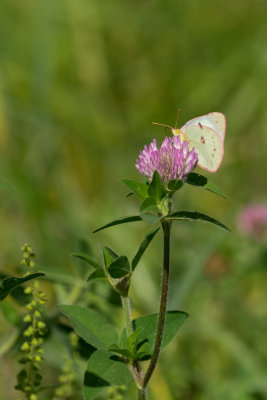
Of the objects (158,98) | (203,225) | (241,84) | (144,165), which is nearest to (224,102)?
(241,84)

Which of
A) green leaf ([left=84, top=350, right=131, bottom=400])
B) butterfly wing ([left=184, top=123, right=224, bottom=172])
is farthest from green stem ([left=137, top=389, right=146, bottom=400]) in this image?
butterfly wing ([left=184, top=123, right=224, bottom=172])

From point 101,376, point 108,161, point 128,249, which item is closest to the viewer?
point 101,376

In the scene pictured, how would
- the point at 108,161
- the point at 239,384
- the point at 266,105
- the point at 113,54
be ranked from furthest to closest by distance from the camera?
the point at 113,54 → the point at 266,105 → the point at 108,161 → the point at 239,384

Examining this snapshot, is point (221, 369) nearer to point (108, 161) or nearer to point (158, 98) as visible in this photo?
point (108, 161)

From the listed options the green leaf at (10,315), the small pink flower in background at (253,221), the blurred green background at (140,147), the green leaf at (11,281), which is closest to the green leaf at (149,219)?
the green leaf at (11,281)

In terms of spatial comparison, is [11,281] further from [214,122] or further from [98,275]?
[214,122]

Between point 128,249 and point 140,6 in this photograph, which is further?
point 140,6
